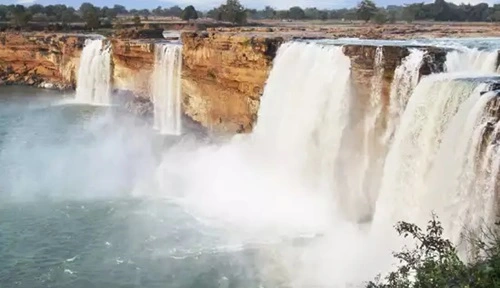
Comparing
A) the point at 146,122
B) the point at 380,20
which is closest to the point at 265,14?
the point at 380,20

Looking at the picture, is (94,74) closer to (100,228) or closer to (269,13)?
(100,228)

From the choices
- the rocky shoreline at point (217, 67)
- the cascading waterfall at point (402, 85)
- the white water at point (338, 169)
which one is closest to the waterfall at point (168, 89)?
the rocky shoreline at point (217, 67)

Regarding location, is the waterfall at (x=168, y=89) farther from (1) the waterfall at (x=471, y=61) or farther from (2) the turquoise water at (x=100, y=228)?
(1) the waterfall at (x=471, y=61)

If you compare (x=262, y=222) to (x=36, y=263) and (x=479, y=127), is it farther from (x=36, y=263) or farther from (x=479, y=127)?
(x=479, y=127)

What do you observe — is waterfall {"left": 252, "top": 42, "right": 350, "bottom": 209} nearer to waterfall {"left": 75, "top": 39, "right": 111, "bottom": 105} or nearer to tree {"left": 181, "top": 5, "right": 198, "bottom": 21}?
waterfall {"left": 75, "top": 39, "right": 111, "bottom": 105}

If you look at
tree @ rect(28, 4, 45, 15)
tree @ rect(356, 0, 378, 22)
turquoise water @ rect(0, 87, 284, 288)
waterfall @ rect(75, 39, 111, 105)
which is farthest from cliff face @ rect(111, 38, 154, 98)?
tree @ rect(28, 4, 45, 15)
